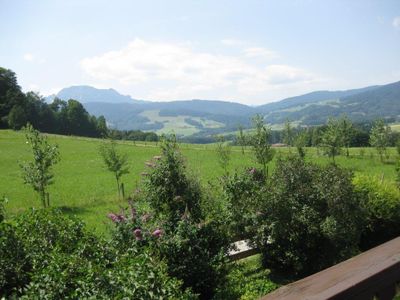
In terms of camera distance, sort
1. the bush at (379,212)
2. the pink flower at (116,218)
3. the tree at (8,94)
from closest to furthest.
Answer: the pink flower at (116,218) < the bush at (379,212) < the tree at (8,94)

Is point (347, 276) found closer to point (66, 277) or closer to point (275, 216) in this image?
point (66, 277)

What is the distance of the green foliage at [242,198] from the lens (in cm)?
1342

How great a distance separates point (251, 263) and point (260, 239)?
137 centimetres

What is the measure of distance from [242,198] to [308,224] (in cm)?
239

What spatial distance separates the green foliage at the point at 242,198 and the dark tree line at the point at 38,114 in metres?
68.1

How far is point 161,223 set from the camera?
34.4 ft

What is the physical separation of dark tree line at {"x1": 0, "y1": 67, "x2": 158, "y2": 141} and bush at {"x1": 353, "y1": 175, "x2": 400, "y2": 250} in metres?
68.2

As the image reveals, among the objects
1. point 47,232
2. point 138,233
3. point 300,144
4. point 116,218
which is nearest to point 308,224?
point 138,233

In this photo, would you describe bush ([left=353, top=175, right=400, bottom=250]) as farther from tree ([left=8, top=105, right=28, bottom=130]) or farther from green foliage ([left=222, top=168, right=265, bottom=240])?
tree ([left=8, top=105, right=28, bottom=130])

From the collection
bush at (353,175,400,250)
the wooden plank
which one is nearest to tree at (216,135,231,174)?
bush at (353,175,400,250)

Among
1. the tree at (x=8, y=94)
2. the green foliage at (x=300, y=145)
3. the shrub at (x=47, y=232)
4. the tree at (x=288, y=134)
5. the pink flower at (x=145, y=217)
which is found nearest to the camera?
the shrub at (x=47, y=232)

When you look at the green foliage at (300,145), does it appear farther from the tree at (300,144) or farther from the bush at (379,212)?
the bush at (379,212)

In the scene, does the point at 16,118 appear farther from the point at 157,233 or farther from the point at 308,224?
the point at 157,233

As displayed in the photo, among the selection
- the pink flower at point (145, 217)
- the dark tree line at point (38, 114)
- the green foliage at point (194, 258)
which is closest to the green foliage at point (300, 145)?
the green foliage at point (194, 258)
